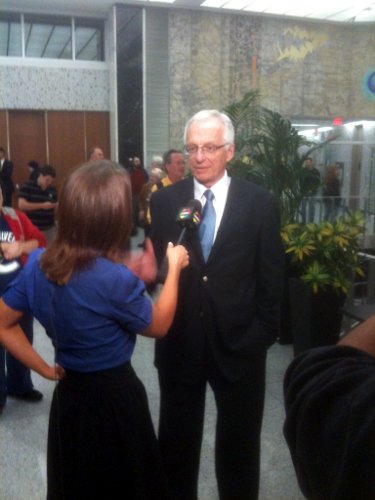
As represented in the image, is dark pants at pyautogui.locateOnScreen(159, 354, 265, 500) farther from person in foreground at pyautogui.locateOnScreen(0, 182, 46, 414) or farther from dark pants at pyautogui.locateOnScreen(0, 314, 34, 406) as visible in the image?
dark pants at pyautogui.locateOnScreen(0, 314, 34, 406)

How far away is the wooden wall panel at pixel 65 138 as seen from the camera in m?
10.8

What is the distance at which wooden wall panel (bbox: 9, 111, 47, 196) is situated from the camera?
10.6 meters

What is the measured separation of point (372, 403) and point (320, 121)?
34.2 feet

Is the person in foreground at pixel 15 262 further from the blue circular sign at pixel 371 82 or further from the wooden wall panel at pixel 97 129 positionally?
the wooden wall panel at pixel 97 129

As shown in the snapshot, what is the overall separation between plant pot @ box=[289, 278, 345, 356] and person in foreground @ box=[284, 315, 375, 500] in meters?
2.89

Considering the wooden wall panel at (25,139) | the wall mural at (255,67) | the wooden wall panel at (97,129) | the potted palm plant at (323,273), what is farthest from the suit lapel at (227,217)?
the wooden wall panel at (25,139)

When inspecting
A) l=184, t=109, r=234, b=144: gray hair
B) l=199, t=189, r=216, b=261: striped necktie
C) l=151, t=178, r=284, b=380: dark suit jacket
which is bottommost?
l=151, t=178, r=284, b=380: dark suit jacket

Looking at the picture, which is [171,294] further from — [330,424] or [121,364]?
[330,424]

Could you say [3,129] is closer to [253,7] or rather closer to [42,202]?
[253,7]

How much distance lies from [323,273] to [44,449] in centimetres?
208

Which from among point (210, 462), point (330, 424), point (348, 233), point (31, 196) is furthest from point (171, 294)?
point (31, 196)

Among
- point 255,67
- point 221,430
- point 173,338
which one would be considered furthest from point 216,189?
point 255,67

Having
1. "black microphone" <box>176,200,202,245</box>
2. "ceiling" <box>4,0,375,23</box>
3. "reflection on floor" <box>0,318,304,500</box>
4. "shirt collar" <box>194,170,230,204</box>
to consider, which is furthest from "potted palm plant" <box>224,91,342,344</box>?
"ceiling" <box>4,0,375,23</box>

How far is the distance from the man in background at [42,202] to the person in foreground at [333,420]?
3.76 m
